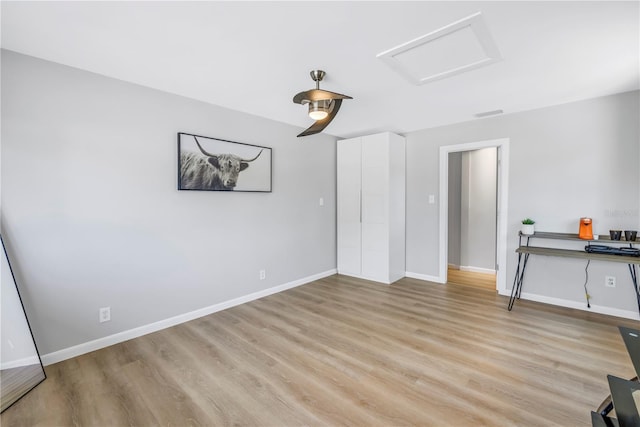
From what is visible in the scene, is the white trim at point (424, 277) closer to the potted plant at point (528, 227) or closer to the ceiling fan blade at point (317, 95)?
the potted plant at point (528, 227)

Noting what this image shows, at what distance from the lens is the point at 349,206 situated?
4.66m

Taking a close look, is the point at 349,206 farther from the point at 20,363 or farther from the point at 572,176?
the point at 20,363

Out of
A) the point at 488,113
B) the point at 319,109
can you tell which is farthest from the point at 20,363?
the point at 488,113

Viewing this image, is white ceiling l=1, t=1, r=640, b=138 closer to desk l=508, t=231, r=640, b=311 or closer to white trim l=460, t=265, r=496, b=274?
desk l=508, t=231, r=640, b=311

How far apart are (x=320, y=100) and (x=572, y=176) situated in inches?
119

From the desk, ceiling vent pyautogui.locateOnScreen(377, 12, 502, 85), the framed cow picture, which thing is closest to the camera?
ceiling vent pyautogui.locateOnScreen(377, 12, 502, 85)

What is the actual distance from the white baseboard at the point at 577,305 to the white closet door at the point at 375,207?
1635 millimetres

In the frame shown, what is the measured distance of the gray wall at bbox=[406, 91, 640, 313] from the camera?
300 centimetres

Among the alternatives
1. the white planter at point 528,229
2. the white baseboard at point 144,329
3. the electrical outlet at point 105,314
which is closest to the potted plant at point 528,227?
the white planter at point 528,229

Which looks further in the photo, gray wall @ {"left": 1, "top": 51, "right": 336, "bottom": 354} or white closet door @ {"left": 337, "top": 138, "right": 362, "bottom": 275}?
white closet door @ {"left": 337, "top": 138, "right": 362, "bottom": 275}

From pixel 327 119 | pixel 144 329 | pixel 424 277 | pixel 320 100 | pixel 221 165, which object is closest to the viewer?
pixel 320 100

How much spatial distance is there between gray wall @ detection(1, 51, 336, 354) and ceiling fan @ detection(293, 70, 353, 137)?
2.52 feet

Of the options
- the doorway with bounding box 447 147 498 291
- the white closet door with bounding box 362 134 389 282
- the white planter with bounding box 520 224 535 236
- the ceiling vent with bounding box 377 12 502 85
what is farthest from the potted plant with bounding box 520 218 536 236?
the ceiling vent with bounding box 377 12 502 85

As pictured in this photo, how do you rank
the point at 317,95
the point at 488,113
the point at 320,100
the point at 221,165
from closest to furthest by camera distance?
the point at 317,95, the point at 320,100, the point at 221,165, the point at 488,113
